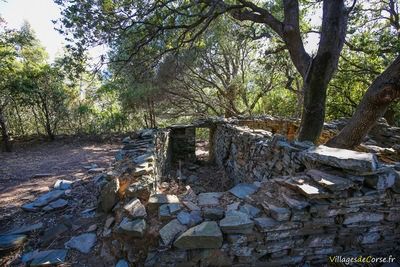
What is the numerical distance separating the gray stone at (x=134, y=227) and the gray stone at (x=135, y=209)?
7 cm

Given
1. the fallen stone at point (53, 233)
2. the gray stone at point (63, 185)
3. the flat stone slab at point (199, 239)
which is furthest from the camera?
the gray stone at point (63, 185)

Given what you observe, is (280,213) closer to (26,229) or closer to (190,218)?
(190,218)

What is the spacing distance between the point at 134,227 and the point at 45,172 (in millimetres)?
4761

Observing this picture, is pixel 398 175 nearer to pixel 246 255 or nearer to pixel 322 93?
A: pixel 246 255

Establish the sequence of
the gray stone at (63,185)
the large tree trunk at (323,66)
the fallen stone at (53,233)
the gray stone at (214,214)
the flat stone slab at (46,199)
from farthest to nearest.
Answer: the gray stone at (63,185) → the large tree trunk at (323,66) → the flat stone slab at (46,199) → the fallen stone at (53,233) → the gray stone at (214,214)

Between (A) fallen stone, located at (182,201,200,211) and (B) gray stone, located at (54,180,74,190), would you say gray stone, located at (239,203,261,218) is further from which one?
(B) gray stone, located at (54,180,74,190)

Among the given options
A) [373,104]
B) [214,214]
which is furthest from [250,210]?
[373,104]

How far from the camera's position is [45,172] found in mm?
5750

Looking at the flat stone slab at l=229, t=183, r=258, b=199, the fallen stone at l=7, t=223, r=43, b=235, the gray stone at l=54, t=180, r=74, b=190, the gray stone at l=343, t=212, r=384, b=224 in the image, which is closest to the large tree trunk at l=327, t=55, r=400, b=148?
the gray stone at l=343, t=212, r=384, b=224

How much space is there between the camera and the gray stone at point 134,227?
85.7 inches

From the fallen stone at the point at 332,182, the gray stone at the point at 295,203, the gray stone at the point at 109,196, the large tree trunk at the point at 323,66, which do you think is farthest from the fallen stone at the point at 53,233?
the large tree trunk at the point at 323,66

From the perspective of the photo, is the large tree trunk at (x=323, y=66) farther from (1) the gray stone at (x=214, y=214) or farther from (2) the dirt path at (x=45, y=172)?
(2) the dirt path at (x=45, y=172)

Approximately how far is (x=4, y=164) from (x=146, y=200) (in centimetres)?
661

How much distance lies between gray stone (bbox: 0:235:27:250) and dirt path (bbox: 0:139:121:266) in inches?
4.8
